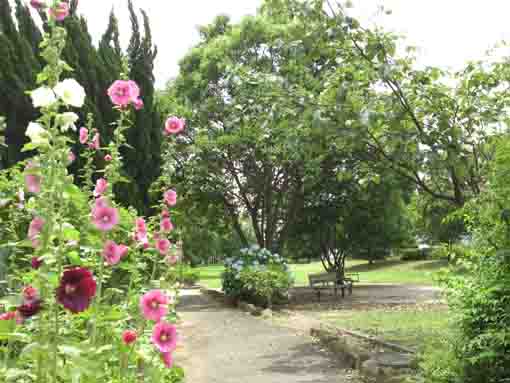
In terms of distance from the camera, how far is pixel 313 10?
6.31m

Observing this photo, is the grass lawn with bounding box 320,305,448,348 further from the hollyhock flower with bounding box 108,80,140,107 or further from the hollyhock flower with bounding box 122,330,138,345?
the hollyhock flower with bounding box 108,80,140,107

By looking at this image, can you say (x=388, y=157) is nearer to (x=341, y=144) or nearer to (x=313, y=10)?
(x=341, y=144)

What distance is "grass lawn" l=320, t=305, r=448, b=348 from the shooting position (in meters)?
7.99

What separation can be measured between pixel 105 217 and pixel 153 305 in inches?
19.9

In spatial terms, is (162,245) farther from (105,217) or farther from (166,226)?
(105,217)

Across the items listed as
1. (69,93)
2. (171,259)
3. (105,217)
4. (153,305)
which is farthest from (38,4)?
(171,259)

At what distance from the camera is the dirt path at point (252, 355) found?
599cm

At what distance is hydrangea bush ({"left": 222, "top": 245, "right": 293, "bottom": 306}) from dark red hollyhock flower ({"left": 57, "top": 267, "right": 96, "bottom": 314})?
1239 centimetres

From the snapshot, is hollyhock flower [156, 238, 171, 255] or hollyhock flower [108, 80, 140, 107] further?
hollyhock flower [156, 238, 171, 255]

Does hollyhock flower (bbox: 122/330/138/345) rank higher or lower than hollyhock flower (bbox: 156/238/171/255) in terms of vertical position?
lower

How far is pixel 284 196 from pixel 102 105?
1091 cm

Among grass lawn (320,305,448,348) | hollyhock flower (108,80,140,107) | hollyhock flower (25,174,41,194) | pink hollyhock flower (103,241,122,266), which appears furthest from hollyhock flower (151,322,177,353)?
grass lawn (320,305,448,348)

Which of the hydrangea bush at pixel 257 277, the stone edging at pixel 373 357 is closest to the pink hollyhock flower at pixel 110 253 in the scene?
the stone edging at pixel 373 357

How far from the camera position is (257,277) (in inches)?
568
